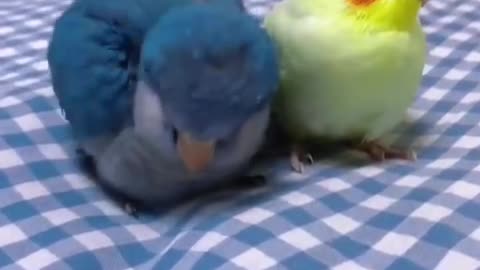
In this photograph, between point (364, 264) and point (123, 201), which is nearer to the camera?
point (364, 264)

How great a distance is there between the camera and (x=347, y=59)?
725 mm

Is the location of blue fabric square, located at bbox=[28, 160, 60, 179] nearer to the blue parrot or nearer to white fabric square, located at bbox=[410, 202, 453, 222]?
the blue parrot

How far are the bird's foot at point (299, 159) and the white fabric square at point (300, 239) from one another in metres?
0.12

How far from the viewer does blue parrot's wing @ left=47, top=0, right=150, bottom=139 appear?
2.27 ft

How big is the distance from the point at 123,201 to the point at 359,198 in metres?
0.19

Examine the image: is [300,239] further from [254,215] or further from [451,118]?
[451,118]

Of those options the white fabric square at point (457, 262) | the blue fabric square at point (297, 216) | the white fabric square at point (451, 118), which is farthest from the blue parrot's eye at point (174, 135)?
the white fabric square at point (451, 118)

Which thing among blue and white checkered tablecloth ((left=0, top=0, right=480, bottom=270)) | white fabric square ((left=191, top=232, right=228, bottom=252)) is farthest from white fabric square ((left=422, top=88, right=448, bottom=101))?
white fabric square ((left=191, top=232, right=228, bottom=252))

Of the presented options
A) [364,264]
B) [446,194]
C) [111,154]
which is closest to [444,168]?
[446,194]

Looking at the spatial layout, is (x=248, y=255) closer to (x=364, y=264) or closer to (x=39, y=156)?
(x=364, y=264)

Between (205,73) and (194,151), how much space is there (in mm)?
68

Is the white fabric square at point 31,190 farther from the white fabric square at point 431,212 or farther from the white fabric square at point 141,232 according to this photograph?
the white fabric square at point 431,212

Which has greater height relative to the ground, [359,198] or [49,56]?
[49,56]

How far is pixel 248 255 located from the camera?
65 cm
